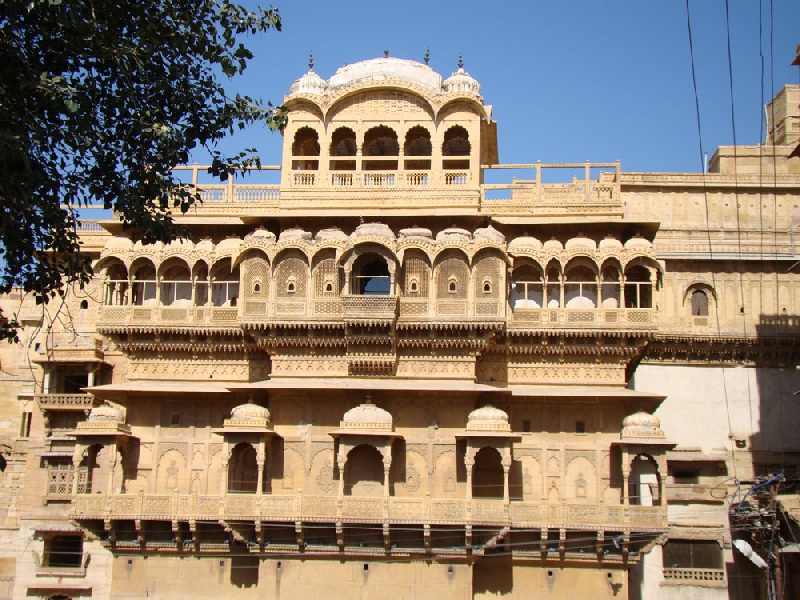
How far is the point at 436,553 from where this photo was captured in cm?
2375

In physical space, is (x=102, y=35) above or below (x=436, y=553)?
above

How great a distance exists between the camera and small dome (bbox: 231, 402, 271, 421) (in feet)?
79.5

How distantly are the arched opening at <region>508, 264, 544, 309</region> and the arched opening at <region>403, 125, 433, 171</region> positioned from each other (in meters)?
3.81

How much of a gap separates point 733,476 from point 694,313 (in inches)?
219

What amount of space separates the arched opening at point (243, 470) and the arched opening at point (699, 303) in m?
16.3

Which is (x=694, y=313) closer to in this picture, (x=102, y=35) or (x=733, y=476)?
(x=733, y=476)

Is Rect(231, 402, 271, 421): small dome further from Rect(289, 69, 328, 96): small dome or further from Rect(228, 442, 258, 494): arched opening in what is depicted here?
Rect(289, 69, 328, 96): small dome

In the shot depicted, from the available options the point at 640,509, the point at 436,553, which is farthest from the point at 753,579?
the point at 436,553

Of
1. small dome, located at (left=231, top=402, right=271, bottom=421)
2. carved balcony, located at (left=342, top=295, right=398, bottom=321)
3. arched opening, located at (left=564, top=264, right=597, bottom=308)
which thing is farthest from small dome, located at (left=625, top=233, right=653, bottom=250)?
small dome, located at (left=231, top=402, right=271, bottom=421)

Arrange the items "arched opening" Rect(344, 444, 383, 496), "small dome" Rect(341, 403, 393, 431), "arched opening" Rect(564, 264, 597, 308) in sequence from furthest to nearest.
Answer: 1. "arched opening" Rect(564, 264, 597, 308)
2. "arched opening" Rect(344, 444, 383, 496)
3. "small dome" Rect(341, 403, 393, 431)

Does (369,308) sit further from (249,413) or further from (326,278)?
(249,413)

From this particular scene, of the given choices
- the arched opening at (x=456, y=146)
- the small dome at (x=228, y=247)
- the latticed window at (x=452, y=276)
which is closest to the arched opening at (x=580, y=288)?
the latticed window at (x=452, y=276)

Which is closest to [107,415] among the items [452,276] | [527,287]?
[452,276]

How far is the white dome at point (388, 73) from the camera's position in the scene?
95.0ft
